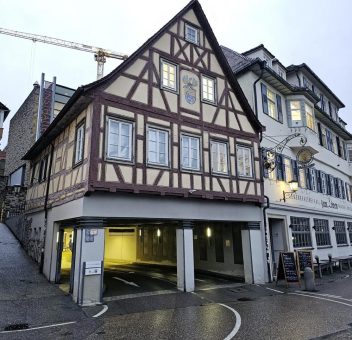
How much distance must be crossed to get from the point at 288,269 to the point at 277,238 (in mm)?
3705

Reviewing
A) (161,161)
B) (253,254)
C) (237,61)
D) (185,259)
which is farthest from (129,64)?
(253,254)

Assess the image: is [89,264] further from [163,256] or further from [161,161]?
[163,256]

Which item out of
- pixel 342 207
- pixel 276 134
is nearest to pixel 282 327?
pixel 276 134

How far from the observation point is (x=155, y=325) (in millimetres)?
7758

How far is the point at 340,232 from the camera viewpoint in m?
22.9

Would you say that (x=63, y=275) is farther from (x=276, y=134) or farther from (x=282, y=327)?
(x=276, y=134)

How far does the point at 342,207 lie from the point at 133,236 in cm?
1559

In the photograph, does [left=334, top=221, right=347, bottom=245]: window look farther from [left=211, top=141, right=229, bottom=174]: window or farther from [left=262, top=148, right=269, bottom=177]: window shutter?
[left=211, top=141, right=229, bottom=174]: window

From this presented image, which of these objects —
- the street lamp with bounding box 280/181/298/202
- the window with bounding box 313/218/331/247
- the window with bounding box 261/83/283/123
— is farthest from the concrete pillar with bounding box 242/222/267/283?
the window with bounding box 313/218/331/247

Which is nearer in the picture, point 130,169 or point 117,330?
point 117,330

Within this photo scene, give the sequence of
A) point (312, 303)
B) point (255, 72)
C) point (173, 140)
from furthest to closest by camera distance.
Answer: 1. point (255, 72)
2. point (173, 140)
3. point (312, 303)

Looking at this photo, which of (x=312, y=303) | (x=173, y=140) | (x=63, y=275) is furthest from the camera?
(x=63, y=275)

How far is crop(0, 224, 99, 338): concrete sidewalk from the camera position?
27.6ft

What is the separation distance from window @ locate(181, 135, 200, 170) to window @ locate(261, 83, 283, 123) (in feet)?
18.1
